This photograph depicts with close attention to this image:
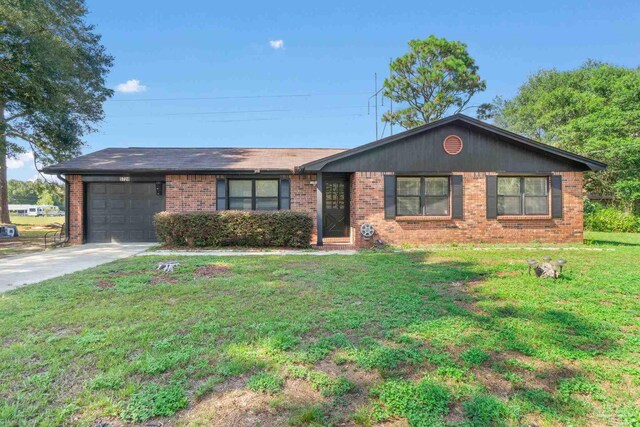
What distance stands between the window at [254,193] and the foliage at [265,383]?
10039 millimetres

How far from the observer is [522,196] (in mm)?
11703

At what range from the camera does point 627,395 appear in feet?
8.23

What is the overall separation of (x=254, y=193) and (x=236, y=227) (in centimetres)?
224

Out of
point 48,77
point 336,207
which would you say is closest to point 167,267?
point 336,207

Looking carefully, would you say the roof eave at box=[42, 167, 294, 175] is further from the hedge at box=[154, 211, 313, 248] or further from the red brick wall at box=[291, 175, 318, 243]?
the hedge at box=[154, 211, 313, 248]

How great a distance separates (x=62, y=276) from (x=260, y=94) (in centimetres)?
2296

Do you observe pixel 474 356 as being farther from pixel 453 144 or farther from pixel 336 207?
pixel 336 207

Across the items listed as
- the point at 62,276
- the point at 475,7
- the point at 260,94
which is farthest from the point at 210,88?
the point at 62,276

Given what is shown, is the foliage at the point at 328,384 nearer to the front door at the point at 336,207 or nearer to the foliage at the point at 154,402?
the foliage at the point at 154,402

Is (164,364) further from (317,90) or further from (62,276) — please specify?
(317,90)


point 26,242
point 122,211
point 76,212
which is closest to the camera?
point 76,212

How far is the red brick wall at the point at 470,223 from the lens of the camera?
37.0ft

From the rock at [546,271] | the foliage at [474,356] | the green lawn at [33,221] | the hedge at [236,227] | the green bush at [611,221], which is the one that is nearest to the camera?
the foliage at [474,356]

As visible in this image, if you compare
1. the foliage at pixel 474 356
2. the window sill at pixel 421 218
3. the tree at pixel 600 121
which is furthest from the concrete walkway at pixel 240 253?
the tree at pixel 600 121
